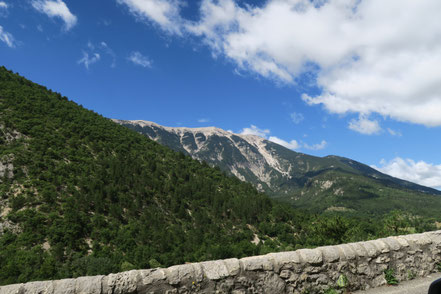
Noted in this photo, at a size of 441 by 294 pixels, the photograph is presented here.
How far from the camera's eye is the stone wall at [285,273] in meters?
4.50

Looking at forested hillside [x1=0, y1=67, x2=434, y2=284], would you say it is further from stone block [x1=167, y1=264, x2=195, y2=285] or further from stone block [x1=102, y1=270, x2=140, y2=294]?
stone block [x1=102, y1=270, x2=140, y2=294]

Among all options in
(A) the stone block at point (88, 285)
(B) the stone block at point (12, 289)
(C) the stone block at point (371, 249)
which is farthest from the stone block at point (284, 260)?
(B) the stone block at point (12, 289)

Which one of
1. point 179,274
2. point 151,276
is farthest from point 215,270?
point 151,276

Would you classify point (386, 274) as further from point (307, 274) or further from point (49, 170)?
point (49, 170)

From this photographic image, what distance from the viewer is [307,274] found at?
5770 mm

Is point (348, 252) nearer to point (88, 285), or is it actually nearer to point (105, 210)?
point (88, 285)

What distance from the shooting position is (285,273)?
5.60m

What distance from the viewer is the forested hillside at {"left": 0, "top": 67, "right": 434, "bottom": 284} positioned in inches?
1286

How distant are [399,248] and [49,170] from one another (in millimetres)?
53585

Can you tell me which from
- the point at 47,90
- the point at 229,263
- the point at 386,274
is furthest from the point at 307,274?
the point at 47,90

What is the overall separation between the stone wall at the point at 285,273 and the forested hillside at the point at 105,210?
13.1 metres

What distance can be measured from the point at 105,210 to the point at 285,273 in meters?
49.1

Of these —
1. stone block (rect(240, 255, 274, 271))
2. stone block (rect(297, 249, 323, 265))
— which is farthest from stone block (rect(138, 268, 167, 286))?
stone block (rect(297, 249, 323, 265))

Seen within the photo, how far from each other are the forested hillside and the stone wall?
13.1 meters
